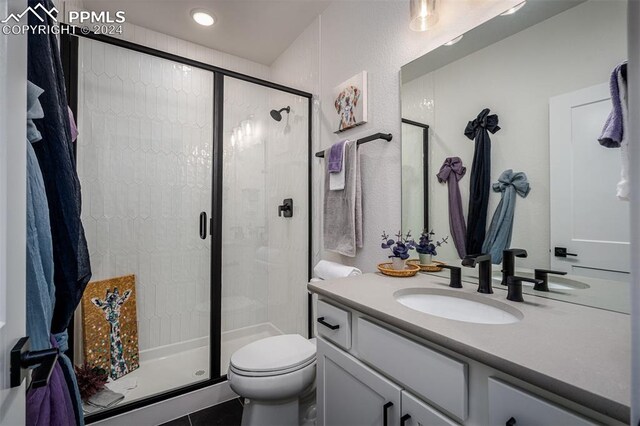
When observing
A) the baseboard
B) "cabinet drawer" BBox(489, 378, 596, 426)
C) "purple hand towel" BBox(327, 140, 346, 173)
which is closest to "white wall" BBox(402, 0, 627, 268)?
"purple hand towel" BBox(327, 140, 346, 173)

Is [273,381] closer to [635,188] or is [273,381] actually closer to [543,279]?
[543,279]

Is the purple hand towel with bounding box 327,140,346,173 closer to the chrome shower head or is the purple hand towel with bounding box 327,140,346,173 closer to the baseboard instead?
the chrome shower head

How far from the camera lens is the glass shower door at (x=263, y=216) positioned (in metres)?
2.19

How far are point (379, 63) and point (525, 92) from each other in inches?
30.7

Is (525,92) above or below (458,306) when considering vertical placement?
above

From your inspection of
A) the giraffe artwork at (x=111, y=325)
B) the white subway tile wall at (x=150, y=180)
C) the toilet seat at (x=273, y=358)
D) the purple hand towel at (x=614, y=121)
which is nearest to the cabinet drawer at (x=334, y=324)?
the toilet seat at (x=273, y=358)

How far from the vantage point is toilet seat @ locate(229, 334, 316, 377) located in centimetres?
129

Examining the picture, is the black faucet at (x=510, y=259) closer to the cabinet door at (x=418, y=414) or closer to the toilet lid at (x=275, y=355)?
the cabinet door at (x=418, y=414)

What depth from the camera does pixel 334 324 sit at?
1.04m

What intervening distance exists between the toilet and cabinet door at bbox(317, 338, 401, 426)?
0.21 metres

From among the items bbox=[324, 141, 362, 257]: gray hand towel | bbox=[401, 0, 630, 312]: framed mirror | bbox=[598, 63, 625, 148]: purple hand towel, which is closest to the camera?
bbox=[598, 63, 625, 148]: purple hand towel

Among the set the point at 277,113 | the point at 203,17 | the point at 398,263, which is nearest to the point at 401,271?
the point at 398,263

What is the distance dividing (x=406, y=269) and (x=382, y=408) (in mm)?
591

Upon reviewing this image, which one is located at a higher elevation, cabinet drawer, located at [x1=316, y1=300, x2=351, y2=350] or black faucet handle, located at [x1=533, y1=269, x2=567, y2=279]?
black faucet handle, located at [x1=533, y1=269, x2=567, y2=279]
